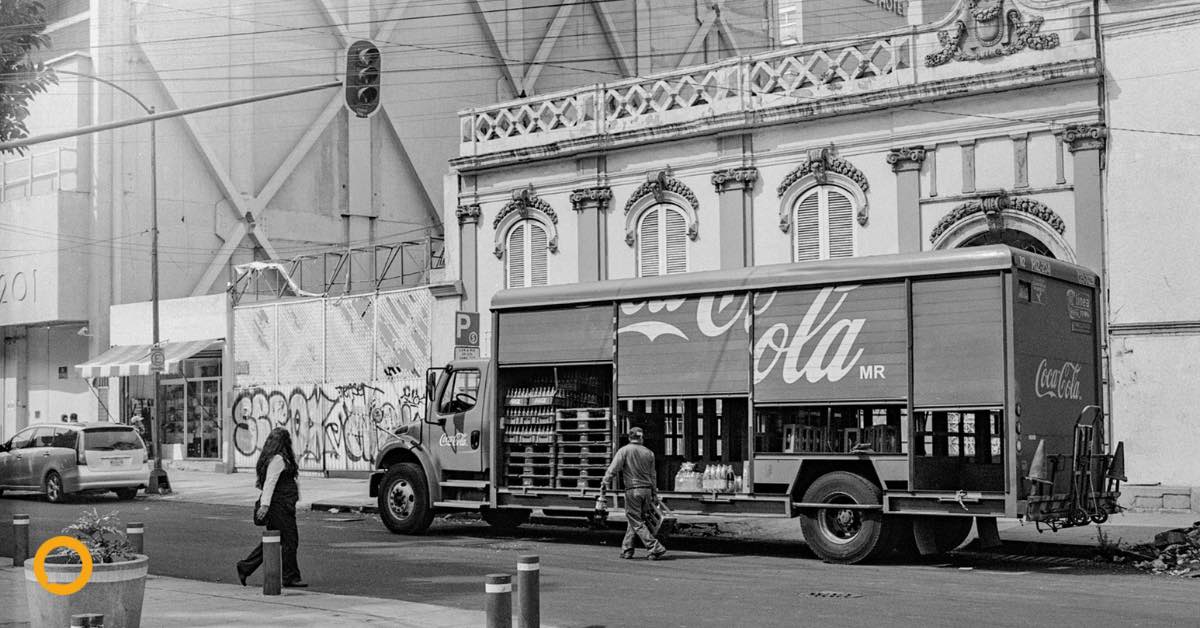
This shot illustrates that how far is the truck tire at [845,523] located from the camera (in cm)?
1498

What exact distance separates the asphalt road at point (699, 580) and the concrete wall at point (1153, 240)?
17.5ft

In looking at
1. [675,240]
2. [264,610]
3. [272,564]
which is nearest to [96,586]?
[264,610]

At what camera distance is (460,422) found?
62.0ft

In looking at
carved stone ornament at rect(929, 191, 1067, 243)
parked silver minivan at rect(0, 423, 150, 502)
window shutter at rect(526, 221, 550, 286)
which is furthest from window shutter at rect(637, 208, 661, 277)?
parked silver minivan at rect(0, 423, 150, 502)

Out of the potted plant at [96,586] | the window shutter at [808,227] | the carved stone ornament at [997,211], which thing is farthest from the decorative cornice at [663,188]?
the potted plant at [96,586]

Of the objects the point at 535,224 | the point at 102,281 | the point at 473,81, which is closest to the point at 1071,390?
the point at 535,224

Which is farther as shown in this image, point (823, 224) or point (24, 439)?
point (24, 439)

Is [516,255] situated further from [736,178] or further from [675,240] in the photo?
[736,178]

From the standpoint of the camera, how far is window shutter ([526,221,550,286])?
27562 mm

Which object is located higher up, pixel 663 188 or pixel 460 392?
pixel 663 188

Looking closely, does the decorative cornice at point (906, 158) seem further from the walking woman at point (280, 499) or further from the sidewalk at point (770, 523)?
the walking woman at point (280, 499)

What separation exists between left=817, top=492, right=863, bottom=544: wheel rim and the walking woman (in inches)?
234

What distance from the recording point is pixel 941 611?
1140cm

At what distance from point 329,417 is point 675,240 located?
35.0 ft
